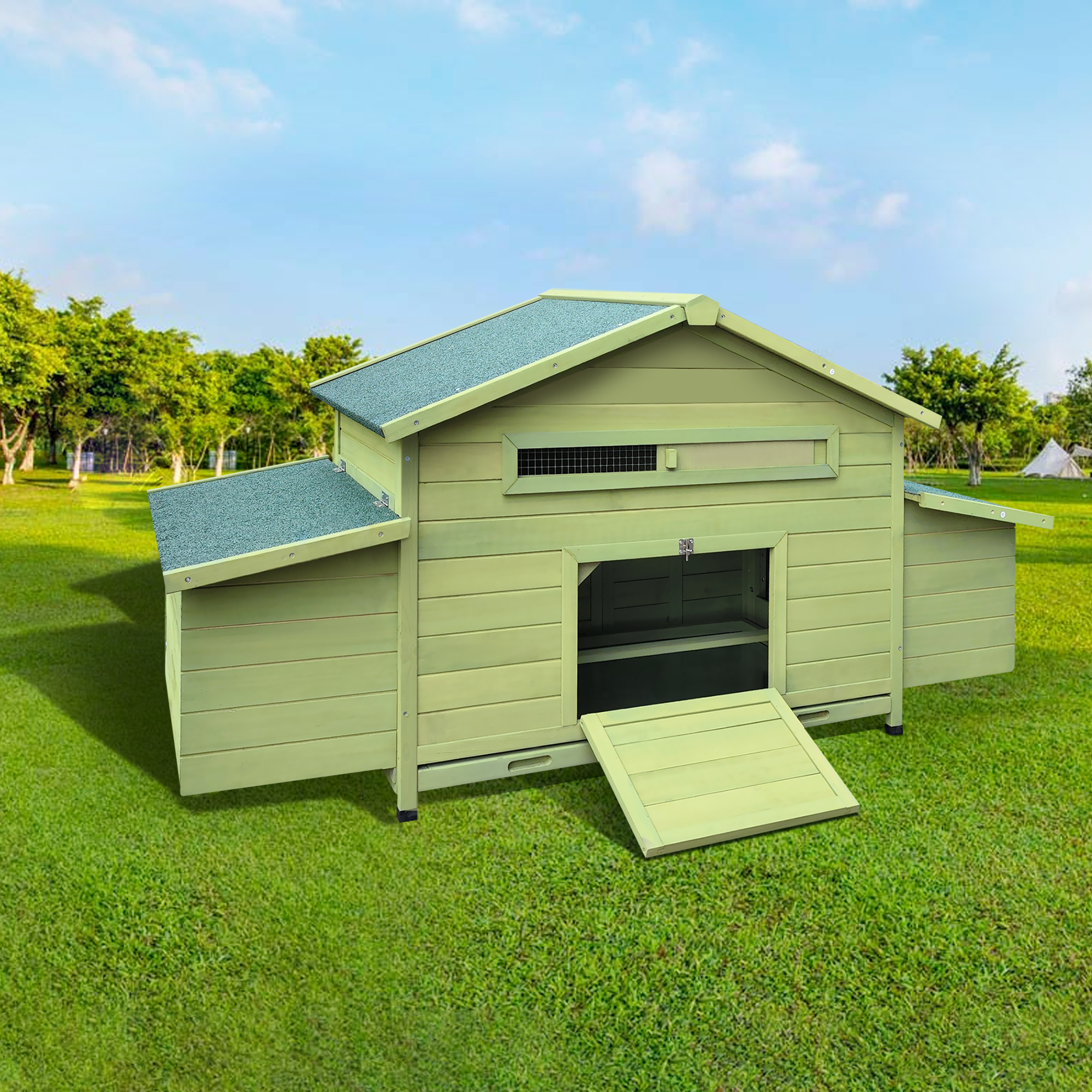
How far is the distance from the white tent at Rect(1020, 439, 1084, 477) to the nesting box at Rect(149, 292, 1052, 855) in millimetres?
39630

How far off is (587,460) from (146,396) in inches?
1142

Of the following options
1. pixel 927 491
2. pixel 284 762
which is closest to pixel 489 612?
pixel 284 762

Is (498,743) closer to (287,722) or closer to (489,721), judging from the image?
(489,721)

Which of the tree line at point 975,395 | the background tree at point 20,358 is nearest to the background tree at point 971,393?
the tree line at point 975,395

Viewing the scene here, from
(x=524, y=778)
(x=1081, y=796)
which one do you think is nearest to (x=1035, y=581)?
(x=1081, y=796)

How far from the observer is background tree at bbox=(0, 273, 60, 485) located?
25.8 m

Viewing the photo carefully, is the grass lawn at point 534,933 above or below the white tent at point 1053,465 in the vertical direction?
below

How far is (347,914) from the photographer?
4957mm

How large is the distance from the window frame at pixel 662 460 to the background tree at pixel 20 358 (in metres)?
23.4

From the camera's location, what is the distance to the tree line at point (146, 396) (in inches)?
1150

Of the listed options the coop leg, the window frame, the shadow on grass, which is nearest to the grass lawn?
the shadow on grass

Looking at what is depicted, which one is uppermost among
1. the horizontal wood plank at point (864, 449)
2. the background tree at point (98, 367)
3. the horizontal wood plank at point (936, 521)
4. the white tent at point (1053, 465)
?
the background tree at point (98, 367)

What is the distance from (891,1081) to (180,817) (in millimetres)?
4195

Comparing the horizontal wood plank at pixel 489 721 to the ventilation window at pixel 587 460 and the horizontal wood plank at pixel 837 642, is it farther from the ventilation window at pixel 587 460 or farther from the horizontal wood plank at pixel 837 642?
the horizontal wood plank at pixel 837 642
